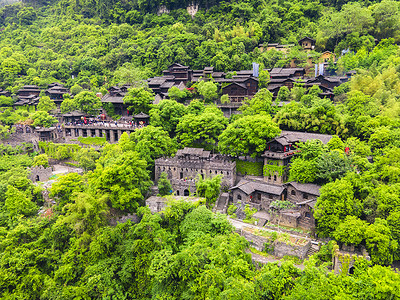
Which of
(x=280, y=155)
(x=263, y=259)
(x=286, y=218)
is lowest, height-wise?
(x=263, y=259)

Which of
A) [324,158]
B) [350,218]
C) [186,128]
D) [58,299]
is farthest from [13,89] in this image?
[350,218]

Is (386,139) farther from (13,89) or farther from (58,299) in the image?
(13,89)

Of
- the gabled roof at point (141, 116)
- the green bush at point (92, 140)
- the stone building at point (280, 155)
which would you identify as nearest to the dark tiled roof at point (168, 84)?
the gabled roof at point (141, 116)

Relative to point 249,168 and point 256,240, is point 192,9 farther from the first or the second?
point 256,240

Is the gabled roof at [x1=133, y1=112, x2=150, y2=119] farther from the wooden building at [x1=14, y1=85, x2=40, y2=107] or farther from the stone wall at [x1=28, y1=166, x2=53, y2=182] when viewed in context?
the wooden building at [x1=14, y1=85, x2=40, y2=107]

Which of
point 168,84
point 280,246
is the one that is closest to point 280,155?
point 280,246

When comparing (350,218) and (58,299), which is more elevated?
(350,218)
